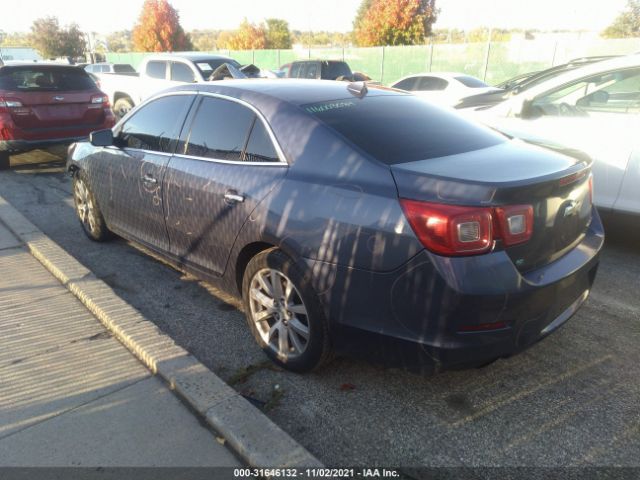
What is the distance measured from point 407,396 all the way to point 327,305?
698 millimetres

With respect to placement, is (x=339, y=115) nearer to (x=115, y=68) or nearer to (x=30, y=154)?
(x=30, y=154)

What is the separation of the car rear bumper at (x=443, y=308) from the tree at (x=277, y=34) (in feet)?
199

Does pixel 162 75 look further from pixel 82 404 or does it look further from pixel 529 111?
pixel 82 404

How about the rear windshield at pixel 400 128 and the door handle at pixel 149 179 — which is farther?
the door handle at pixel 149 179

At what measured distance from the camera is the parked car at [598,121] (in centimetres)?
451

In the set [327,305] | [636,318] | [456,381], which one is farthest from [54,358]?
[636,318]

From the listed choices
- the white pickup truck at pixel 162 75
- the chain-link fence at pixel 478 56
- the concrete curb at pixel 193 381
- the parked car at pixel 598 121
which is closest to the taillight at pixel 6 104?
the white pickup truck at pixel 162 75

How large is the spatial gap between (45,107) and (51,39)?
49.8 meters

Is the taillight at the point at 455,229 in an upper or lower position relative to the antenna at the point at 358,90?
lower

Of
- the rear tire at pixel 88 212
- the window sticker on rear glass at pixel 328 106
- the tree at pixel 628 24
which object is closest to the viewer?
the window sticker on rear glass at pixel 328 106

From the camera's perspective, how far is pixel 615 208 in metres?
4.60

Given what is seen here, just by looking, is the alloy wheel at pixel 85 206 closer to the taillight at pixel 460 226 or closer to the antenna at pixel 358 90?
the antenna at pixel 358 90

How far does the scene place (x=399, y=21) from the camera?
3844 cm

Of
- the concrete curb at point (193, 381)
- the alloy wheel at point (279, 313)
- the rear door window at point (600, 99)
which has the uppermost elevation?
the rear door window at point (600, 99)
